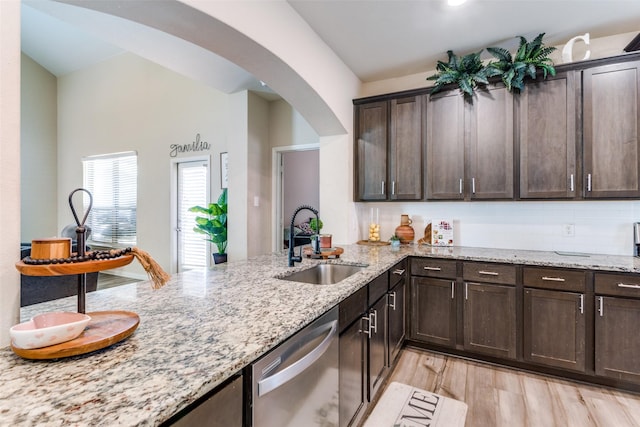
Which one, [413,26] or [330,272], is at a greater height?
[413,26]

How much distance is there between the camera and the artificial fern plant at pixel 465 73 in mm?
2705

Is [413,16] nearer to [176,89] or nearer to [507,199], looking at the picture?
[507,199]

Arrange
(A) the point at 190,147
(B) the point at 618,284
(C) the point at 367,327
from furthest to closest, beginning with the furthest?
(A) the point at 190,147 → (B) the point at 618,284 → (C) the point at 367,327

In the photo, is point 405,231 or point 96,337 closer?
point 96,337

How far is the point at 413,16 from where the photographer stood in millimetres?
2402

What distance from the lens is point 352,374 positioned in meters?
1.63

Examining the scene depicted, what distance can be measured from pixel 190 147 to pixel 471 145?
4189 mm

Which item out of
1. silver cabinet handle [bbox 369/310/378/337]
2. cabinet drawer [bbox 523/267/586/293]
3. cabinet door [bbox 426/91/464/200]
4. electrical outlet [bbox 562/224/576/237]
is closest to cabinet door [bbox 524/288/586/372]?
cabinet drawer [bbox 523/267/586/293]

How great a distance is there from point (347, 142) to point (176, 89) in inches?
140

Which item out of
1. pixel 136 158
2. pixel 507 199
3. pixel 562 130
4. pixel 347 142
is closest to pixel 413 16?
pixel 347 142

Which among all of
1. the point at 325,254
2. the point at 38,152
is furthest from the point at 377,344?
the point at 38,152

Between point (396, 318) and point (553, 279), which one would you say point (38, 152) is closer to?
point (396, 318)

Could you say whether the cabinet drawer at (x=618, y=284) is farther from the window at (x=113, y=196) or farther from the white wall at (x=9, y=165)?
the window at (x=113, y=196)

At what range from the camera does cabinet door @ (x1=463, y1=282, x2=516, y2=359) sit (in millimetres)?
2430
